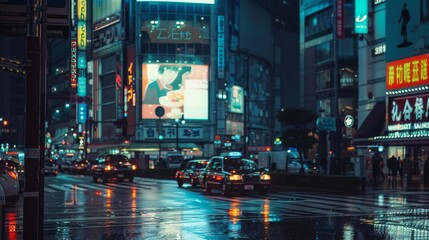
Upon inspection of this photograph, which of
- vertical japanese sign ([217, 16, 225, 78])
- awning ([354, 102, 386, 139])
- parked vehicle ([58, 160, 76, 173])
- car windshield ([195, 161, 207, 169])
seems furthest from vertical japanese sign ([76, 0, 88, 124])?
car windshield ([195, 161, 207, 169])

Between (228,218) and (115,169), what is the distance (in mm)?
24348

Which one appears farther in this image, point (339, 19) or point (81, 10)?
point (81, 10)

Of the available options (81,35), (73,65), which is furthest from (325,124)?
(81,35)

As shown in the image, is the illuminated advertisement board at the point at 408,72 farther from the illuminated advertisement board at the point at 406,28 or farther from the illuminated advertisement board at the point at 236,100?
the illuminated advertisement board at the point at 236,100

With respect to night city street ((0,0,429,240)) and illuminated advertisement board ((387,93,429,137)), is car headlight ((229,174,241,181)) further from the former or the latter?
illuminated advertisement board ((387,93,429,137))

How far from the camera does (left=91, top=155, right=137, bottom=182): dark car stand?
3994 centimetres

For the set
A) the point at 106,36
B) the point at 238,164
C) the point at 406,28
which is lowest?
the point at 238,164

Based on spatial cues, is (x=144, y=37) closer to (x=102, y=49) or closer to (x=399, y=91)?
(x=102, y=49)

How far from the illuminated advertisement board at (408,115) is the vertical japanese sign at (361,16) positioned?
7469mm

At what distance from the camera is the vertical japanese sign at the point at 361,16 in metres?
43.1

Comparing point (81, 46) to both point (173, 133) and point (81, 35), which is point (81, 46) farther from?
point (173, 133)

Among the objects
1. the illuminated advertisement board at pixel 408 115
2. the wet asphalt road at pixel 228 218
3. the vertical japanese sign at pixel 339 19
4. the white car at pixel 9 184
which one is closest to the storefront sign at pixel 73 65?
the vertical japanese sign at pixel 339 19

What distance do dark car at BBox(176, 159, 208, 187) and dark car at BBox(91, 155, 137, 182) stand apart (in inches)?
262

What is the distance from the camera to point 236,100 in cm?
9144
